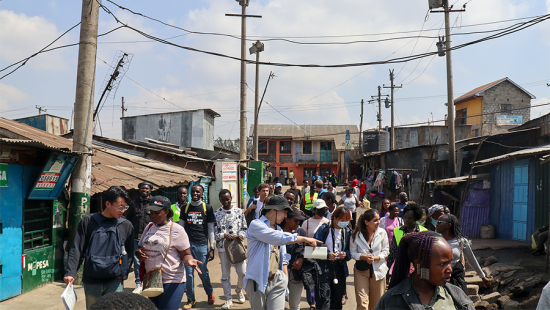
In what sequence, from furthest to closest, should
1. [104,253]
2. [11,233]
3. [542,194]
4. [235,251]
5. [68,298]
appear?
1. [542,194]
2. [235,251]
3. [11,233]
4. [104,253]
5. [68,298]

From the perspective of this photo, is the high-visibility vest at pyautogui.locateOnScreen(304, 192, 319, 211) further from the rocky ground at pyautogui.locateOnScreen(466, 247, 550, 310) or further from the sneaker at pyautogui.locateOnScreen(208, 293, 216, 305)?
the sneaker at pyautogui.locateOnScreen(208, 293, 216, 305)

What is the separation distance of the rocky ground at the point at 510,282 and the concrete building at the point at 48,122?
1991 centimetres

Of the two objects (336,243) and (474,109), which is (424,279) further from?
(474,109)

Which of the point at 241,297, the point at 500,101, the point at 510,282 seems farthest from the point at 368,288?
the point at 500,101

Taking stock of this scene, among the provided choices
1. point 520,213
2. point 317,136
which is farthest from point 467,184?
point 317,136

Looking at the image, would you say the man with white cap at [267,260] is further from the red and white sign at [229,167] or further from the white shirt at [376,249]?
the red and white sign at [229,167]

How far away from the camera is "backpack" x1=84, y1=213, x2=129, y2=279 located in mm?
4301

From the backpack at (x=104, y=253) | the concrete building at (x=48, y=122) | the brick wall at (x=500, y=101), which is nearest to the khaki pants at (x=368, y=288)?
the backpack at (x=104, y=253)

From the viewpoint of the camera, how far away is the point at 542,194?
36.6ft

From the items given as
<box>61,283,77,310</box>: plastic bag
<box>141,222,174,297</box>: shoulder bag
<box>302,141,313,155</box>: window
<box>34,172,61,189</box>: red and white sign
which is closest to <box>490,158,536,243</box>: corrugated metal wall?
<box>141,222,174,297</box>: shoulder bag

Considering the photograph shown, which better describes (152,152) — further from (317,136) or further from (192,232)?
(317,136)

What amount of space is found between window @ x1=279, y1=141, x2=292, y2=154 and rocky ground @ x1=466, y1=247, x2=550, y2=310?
38.3 m

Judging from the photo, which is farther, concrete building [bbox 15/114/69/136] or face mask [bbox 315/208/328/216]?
concrete building [bbox 15/114/69/136]

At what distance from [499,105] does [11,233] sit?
39.3m
